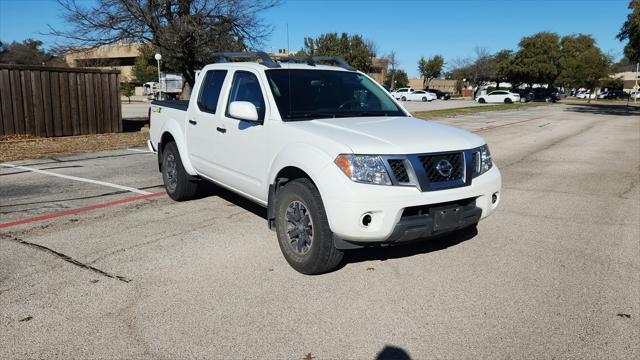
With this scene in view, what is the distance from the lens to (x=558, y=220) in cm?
614

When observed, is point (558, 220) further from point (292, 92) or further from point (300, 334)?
point (300, 334)

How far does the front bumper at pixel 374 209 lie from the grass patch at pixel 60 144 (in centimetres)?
964

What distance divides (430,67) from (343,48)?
134 feet

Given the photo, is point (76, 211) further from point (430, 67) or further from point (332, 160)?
point (430, 67)

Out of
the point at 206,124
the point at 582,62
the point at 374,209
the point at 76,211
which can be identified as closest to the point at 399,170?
the point at 374,209

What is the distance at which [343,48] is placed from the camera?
232 feet

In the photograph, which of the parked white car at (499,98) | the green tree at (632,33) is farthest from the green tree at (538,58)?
the green tree at (632,33)

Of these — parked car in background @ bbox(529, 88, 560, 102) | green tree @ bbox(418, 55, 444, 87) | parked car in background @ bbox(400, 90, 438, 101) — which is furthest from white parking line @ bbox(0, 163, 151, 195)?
green tree @ bbox(418, 55, 444, 87)

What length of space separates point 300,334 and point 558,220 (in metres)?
4.25

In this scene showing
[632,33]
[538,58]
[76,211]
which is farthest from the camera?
[538,58]

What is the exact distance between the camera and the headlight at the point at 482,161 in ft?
14.2

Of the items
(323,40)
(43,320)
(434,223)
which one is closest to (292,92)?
(434,223)

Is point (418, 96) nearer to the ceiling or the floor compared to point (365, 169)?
nearer to the ceiling

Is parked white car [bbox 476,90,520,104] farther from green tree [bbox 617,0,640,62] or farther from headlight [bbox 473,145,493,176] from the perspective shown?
headlight [bbox 473,145,493,176]
